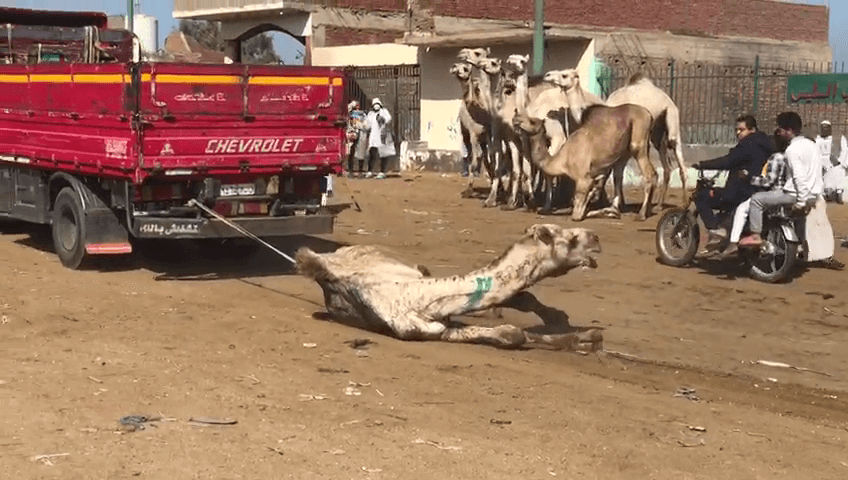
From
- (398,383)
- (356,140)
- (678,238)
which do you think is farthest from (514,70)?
(398,383)

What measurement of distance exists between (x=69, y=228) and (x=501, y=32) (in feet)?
58.3

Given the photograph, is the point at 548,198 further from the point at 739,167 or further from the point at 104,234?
the point at 104,234

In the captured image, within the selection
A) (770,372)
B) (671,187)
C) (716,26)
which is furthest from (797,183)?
(716,26)

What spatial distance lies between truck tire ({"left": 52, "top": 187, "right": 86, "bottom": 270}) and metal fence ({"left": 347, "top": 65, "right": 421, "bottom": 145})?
21213 millimetres

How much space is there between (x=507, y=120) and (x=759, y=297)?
8760 mm

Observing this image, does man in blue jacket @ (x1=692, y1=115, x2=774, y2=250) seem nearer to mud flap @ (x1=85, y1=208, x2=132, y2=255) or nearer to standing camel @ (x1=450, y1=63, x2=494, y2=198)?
mud flap @ (x1=85, y1=208, x2=132, y2=255)

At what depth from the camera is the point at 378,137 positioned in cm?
3091

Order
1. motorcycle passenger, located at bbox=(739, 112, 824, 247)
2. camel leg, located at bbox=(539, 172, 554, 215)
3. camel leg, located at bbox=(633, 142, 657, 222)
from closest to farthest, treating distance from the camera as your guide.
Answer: motorcycle passenger, located at bbox=(739, 112, 824, 247), camel leg, located at bbox=(633, 142, 657, 222), camel leg, located at bbox=(539, 172, 554, 215)

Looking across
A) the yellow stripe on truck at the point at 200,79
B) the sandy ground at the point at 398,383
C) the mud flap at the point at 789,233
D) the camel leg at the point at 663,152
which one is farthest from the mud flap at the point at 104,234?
the camel leg at the point at 663,152

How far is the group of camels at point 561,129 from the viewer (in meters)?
19.7

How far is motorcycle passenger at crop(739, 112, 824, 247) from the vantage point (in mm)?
13750


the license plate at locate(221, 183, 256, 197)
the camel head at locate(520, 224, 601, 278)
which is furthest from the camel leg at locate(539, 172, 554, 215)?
the camel head at locate(520, 224, 601, 278)

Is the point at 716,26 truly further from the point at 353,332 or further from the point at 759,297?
the point at 353,332

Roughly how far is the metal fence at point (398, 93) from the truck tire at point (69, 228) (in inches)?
835
